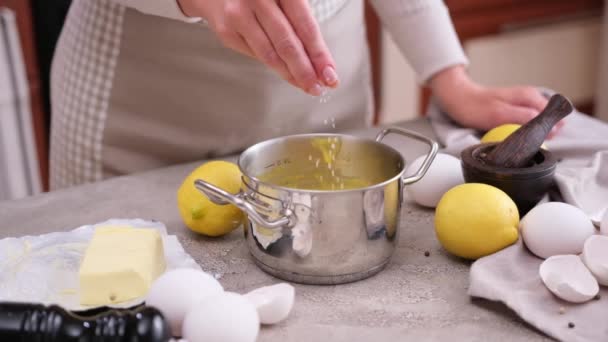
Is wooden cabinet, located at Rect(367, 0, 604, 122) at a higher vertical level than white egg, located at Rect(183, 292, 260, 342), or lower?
lower

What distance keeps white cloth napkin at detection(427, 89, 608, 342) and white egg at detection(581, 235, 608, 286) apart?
0.02 m

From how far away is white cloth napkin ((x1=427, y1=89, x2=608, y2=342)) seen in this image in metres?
0.67

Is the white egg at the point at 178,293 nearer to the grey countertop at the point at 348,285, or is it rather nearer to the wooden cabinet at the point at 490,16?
the grey countertop at the point at 348,285

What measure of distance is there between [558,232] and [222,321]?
39cm

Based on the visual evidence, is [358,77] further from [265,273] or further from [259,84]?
[265,273]

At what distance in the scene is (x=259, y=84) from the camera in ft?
3.90

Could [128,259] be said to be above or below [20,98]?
above

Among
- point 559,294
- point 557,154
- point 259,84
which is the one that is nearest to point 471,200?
point 559,294

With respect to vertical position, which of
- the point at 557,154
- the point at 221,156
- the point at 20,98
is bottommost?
the point at 20,98

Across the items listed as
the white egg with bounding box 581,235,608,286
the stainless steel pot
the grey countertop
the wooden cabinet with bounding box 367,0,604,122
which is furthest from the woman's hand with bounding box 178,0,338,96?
the wooden cabinet with bounding box 367,0,604,122

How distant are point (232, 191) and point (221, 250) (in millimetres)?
73

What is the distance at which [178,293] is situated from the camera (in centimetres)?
65

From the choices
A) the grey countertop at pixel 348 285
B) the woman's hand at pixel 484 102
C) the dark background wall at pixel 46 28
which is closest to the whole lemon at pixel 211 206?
the grey countertop at pixel 348 285

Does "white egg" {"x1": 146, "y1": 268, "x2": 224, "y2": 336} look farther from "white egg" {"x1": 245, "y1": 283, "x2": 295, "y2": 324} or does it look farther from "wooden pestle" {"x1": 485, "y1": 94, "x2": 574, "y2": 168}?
"wooden pestle" {"x1": 485, "y1": 94, "x2": 574, "y2": 168}
